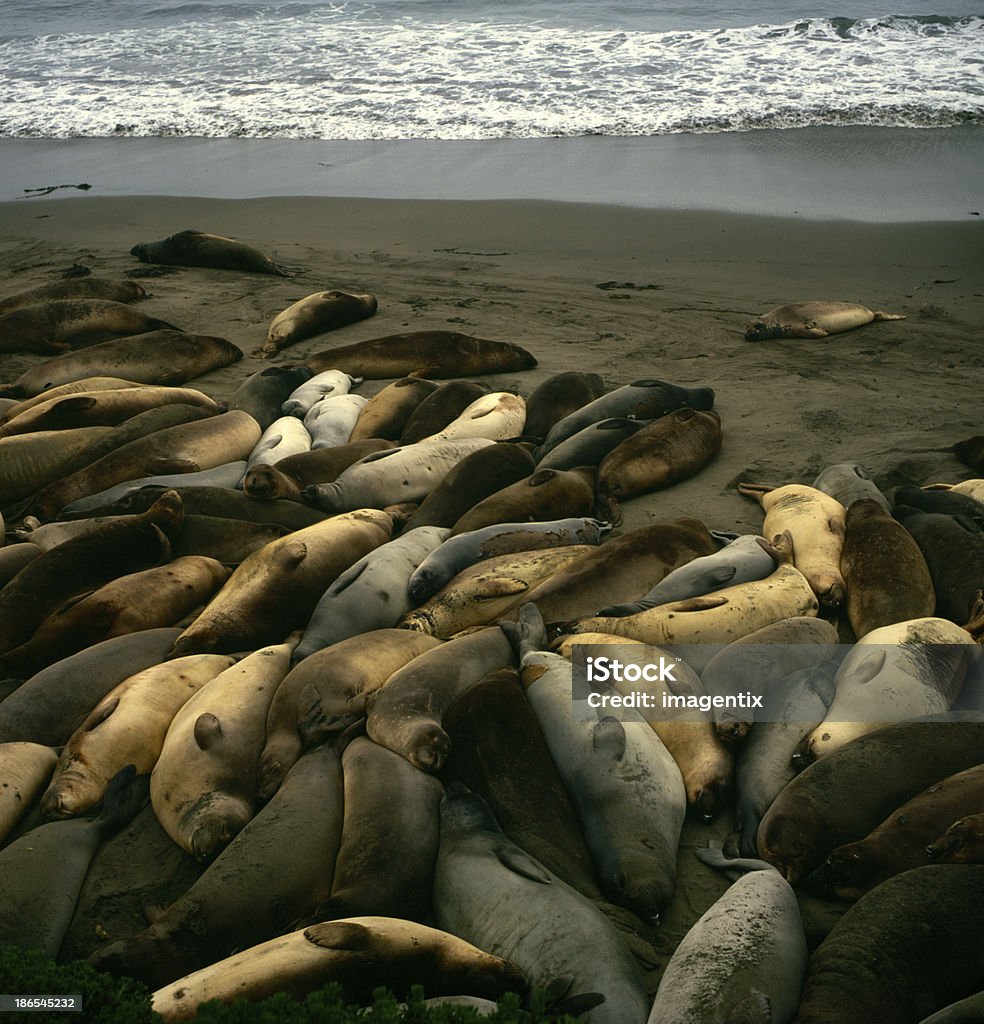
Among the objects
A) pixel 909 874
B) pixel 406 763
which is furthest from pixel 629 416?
pixel 909 874

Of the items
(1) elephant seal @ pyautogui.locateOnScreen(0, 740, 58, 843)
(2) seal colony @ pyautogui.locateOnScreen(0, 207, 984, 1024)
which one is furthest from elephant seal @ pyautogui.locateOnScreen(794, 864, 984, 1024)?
(1) elephant seal @ pyautogui.locateOnScreen(0, 740, 58, 843)

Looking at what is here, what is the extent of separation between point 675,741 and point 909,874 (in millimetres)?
1198

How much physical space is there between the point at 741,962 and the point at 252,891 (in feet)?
5.14

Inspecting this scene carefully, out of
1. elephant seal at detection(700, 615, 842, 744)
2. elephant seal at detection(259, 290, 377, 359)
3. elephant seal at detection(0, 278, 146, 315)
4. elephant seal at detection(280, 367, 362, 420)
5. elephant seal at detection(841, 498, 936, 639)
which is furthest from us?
elephant seal at detection(0, 278, 146, 315)

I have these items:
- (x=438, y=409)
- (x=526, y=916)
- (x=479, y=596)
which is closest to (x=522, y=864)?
(x=526, y=916)

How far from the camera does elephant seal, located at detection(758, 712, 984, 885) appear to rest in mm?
3629

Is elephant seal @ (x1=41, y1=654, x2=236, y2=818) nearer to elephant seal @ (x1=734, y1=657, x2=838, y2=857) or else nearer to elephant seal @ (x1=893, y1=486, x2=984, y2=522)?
elephant seal @ (x1=734, y1=657, x2=838, y2=857)

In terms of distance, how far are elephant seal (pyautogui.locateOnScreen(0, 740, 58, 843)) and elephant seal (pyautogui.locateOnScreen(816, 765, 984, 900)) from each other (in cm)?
305

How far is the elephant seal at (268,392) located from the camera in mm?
8000

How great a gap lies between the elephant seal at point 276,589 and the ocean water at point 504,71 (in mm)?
11414

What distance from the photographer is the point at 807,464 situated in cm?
693

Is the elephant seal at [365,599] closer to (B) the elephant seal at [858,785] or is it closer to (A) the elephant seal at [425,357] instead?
(B) the elephant seal at [858,785]

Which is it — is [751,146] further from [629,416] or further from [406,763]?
[406,763]

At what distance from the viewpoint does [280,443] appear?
285 inches
